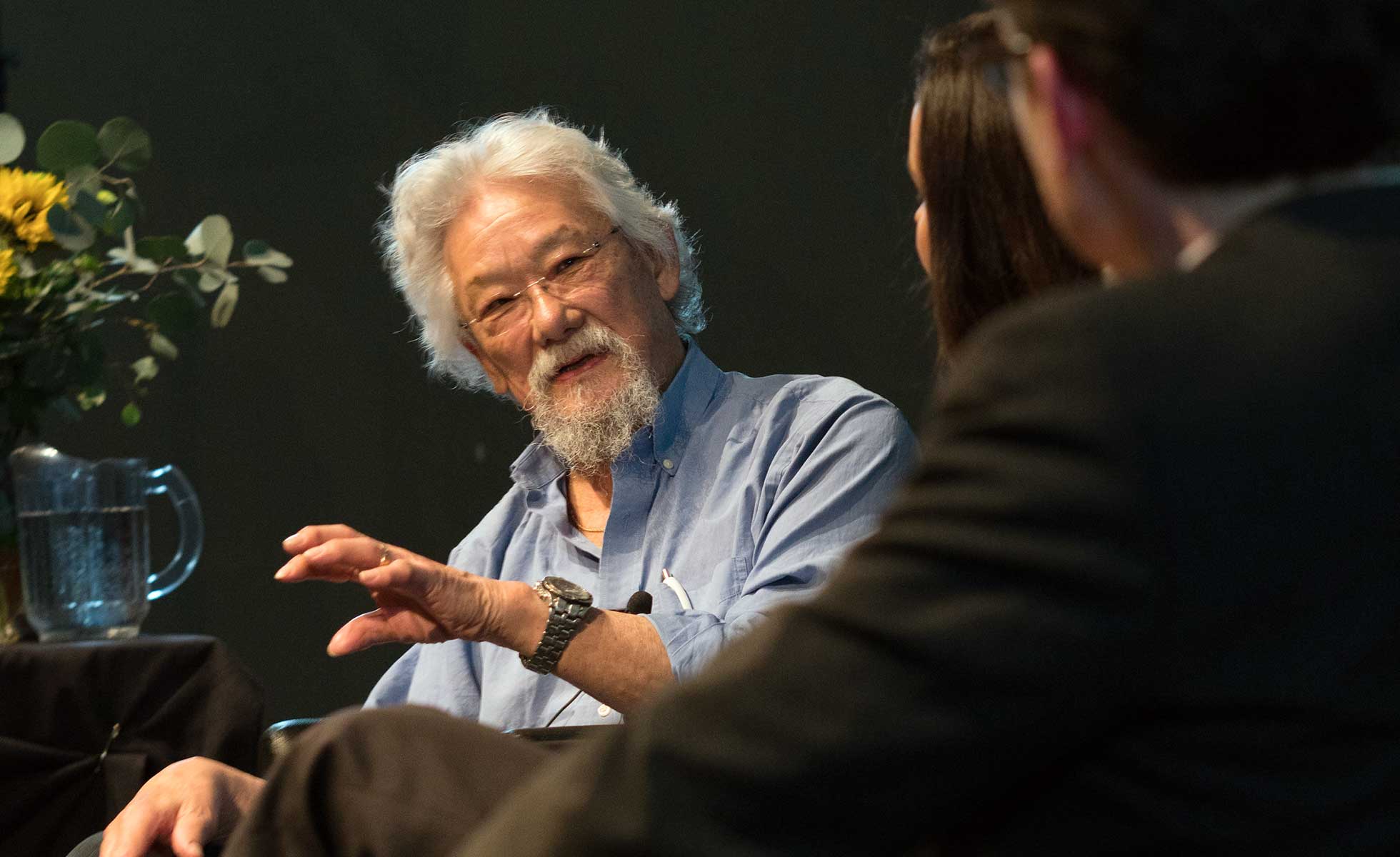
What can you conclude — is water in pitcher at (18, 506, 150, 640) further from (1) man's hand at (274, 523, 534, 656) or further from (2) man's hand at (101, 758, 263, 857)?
(2) man's hand at (101, 758, 263, 857)

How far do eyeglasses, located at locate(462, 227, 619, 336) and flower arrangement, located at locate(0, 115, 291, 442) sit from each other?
420mm

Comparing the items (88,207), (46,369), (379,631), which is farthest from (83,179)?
(379,631)

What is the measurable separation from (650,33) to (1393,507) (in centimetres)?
306

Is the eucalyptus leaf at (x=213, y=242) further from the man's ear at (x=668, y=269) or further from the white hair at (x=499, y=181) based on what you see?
the man's ear at (x=668, y=269)

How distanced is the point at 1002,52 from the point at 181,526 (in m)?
1.71

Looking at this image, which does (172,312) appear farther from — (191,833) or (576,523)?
(191,833)

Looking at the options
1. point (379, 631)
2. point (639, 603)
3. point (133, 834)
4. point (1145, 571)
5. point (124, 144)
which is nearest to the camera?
point (1145, 571)

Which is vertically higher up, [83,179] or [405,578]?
[83,179]

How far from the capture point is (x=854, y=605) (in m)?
0.53

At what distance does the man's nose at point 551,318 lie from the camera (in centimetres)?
231

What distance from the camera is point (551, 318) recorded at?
7.56 feet

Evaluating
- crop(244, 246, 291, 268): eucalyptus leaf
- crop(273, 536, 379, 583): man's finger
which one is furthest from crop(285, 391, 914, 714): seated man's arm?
crop(244, 246, 291, 268): eucalyptus leaf

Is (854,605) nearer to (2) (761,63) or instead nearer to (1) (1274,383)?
(1) (1274,383)

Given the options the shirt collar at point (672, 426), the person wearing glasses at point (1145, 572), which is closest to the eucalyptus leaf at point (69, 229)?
the shirt collar at point (672, 426)
